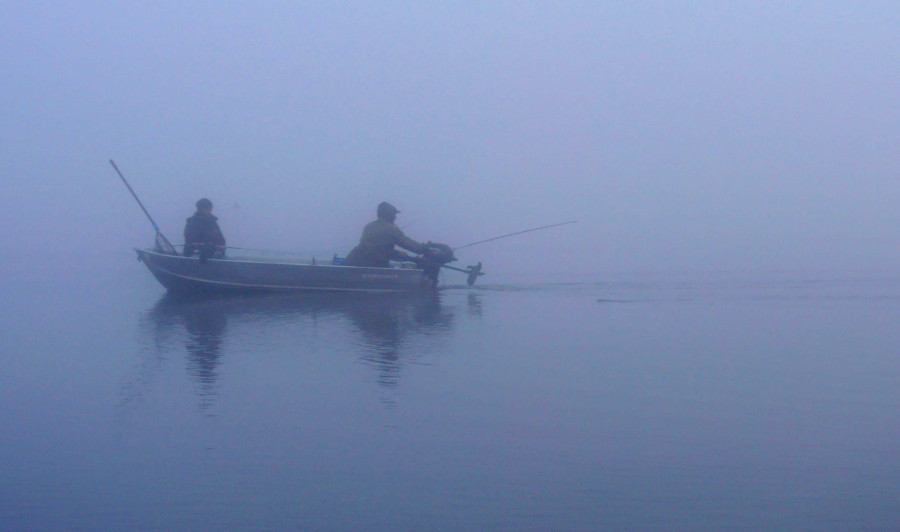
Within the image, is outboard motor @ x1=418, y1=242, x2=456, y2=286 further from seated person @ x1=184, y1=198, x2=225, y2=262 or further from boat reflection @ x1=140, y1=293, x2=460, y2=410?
seated person @ x1=184, y1=198, x2=225, y2=262

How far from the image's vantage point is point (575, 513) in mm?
4094

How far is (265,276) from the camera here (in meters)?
17.9

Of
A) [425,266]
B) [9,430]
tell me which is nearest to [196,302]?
[425,266]

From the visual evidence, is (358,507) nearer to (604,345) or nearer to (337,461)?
(337,461)

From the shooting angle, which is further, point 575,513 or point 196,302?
point 196,302

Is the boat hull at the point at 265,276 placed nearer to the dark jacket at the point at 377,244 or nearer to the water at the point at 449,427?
the dark jacket at the point at 377,244

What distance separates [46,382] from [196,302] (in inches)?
372

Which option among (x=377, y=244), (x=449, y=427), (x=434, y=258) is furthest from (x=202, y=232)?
(x=449, y=427)

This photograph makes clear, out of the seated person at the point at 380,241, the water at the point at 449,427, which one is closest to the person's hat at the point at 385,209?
the seated person at the point at 380,241

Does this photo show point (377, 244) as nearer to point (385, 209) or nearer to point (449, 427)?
point (385, 209)

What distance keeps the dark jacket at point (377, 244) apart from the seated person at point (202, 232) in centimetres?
258

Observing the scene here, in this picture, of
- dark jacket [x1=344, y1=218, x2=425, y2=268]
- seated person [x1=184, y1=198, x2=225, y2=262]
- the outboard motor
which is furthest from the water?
the outboard motor

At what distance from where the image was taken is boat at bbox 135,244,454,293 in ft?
56.5

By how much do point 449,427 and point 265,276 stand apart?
1259 cm
